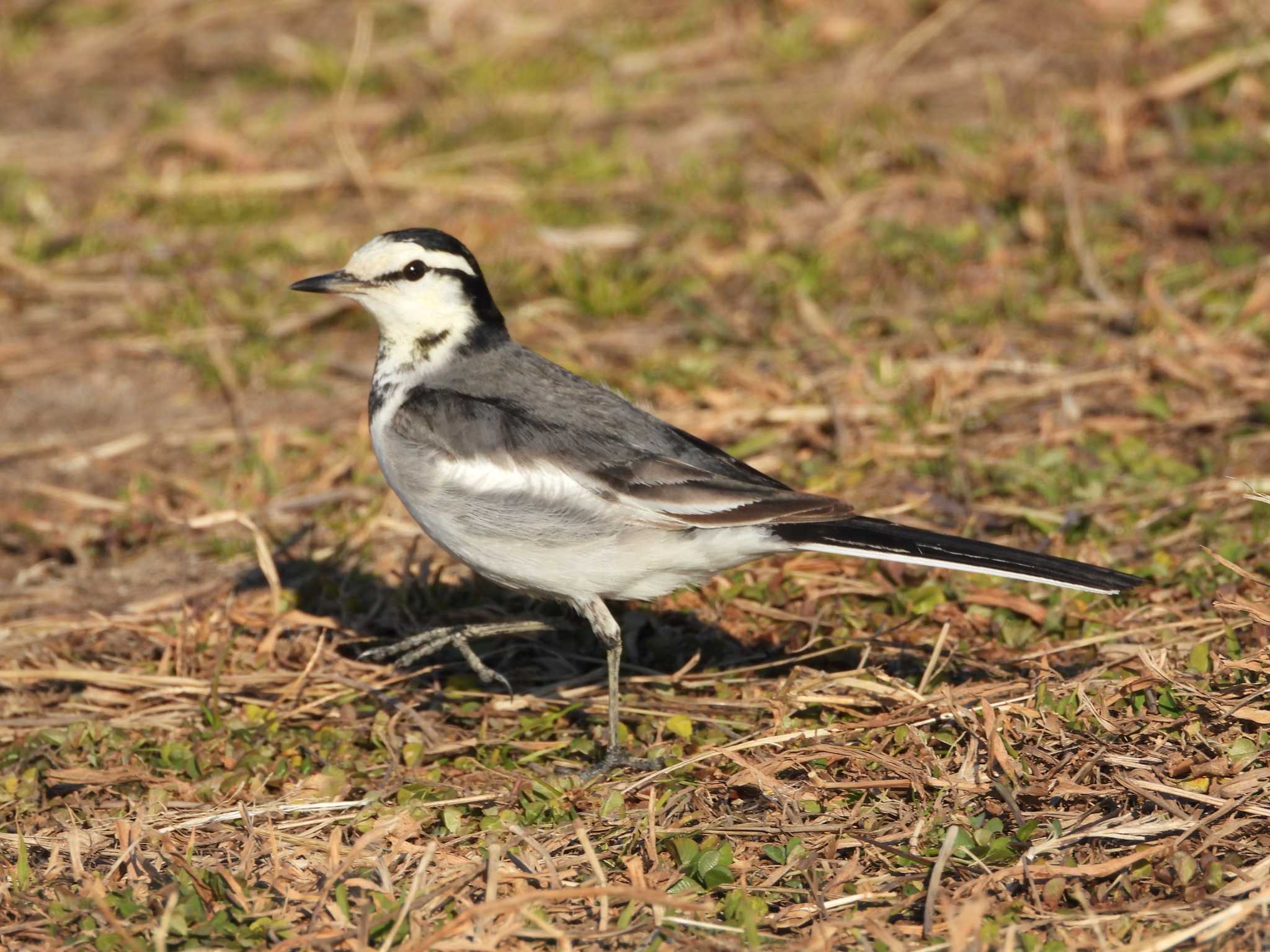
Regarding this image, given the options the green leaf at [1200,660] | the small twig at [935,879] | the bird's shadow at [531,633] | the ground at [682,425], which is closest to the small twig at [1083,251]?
the ground at [682,425]

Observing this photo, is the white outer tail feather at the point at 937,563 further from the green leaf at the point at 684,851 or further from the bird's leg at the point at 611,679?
the green leaf at the point at 684,851

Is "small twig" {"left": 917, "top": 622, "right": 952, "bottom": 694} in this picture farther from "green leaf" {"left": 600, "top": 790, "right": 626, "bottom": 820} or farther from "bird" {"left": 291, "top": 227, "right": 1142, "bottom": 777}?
"green leaf" {"left": 600, "top": 790, "right": 626, "bottom": 820}

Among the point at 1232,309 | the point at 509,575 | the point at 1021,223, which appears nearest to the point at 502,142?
the point at 1021,223

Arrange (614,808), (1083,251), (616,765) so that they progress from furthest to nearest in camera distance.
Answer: (1083,251) → (616,765) → (614,808)

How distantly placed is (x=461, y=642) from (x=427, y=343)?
117 cm

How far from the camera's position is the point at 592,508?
499 centimetres

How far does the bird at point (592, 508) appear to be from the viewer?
15.6 ft

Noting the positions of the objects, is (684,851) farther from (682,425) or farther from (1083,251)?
(1083,251)

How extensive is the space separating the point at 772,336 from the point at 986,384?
1230 millimetres

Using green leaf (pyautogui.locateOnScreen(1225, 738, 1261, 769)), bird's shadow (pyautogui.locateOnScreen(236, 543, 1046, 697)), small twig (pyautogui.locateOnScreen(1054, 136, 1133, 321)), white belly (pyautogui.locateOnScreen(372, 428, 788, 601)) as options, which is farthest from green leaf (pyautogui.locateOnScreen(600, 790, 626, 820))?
small twig (pyautogui.locateOnScreen(1054, 136, 1133, 321))

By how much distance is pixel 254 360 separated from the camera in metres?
8.13

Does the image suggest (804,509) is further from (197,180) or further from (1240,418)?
(197,180)

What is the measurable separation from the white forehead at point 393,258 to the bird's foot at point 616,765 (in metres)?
1.97

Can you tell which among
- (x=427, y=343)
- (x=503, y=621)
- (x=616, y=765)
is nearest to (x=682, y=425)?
(x=503, y=621)
